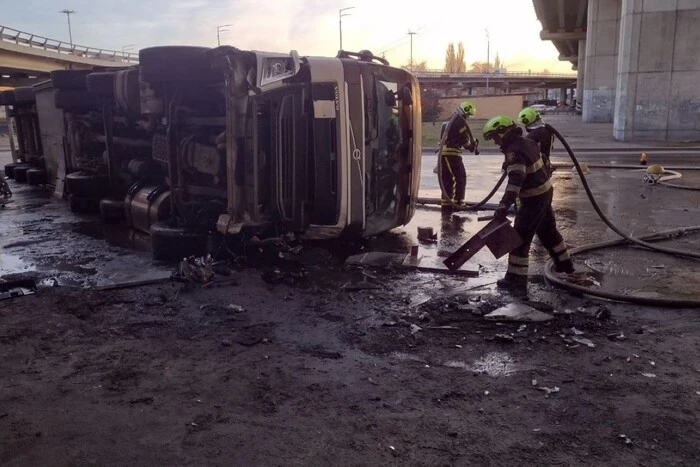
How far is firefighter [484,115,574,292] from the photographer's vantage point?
17.6 ft

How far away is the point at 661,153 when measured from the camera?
1850 centimetres

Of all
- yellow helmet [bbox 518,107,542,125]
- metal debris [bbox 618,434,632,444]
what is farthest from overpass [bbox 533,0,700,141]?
metal debris [bbox 618,434,632,444]

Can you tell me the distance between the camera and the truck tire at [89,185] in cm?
927

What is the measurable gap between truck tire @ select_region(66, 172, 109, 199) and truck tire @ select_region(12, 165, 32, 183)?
5573mm

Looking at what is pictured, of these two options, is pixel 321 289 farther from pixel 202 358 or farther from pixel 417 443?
pixel 417 443

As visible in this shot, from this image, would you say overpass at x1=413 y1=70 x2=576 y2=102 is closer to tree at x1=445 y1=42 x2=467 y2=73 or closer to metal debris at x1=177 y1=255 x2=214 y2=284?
tree at x1=445 y1=42 x2=467 y2=73

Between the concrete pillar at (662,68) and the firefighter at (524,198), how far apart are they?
64.7 feet

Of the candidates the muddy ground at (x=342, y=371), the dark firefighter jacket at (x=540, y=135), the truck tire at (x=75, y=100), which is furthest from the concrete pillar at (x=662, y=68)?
the truck tire at (x=75, y=100)

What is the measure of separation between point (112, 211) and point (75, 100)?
209cm

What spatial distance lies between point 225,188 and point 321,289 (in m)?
1.61

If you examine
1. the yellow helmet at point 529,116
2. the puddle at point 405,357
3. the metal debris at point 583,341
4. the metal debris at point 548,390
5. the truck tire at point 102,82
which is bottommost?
the metal debris at point 548,390

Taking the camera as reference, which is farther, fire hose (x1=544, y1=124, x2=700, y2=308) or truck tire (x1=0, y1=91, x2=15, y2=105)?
truck tire (x1=0, y1=91, x2=15, y2=105)

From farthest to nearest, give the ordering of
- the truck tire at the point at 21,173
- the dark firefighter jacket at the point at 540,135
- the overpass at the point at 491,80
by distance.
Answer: the overpass at the point at 491,80, the truck tire at the point at 21,173, the dark firefighter jacket at the point at 540,135

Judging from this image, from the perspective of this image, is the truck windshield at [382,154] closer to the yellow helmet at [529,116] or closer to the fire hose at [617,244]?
the yellow helmet at [529,116]
